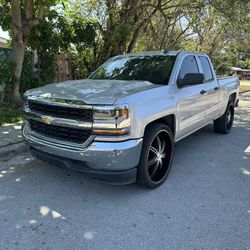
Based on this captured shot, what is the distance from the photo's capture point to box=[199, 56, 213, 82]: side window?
603 cm

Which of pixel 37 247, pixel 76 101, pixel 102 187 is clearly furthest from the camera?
pixel 102 187

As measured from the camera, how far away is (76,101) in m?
3.54

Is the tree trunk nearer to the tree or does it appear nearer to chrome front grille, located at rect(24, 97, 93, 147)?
the tree

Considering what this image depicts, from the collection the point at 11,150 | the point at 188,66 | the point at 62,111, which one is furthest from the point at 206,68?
the point at 11,150

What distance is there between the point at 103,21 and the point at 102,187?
11068mm

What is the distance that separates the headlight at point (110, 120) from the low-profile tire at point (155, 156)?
Answer: 50 centimetres

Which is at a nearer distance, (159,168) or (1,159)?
(159,168)

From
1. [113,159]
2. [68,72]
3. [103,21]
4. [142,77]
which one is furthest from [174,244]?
[103,21]

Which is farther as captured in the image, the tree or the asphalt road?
the tree

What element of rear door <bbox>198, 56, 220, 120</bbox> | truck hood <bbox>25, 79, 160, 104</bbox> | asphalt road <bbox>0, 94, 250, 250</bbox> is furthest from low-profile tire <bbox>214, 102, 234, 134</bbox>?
truck hood <bbox>25, 79, 160, 104</bbox>

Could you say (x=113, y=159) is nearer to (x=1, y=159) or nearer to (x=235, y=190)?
(x=235, y=190)

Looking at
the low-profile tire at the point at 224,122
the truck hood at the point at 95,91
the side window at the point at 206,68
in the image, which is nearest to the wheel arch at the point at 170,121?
the truck hood at the point at 95,91

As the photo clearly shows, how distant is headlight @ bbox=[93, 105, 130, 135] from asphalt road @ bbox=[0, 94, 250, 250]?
3.17 ft

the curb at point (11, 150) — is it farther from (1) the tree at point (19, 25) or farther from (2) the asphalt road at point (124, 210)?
(1) the tree at point (19, 25)
